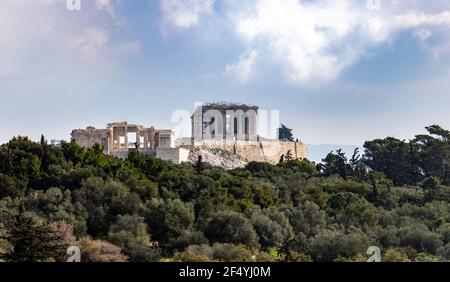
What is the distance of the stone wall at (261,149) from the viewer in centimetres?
5678

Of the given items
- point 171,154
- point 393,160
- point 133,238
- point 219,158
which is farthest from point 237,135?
point 133,238

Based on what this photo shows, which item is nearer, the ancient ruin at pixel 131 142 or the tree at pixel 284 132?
the ancient ruin at pixel 131 142

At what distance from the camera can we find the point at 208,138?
57594 millimetres

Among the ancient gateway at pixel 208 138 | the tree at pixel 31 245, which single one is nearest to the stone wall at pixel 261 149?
the ancient gateway at pixel 208 138

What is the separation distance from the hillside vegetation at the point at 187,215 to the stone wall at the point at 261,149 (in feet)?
66.8

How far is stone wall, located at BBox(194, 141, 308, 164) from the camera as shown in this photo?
5678 cm

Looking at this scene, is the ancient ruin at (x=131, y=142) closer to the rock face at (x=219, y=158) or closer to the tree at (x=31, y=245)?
the rock face at (x=219, y=158)

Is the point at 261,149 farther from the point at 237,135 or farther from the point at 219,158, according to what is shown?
the point at 219,158

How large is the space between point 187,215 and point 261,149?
122 feet

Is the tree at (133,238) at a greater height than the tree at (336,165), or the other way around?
the tree at (336,165)

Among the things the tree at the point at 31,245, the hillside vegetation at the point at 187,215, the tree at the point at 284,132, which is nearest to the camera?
the tree at the point at 31,245
